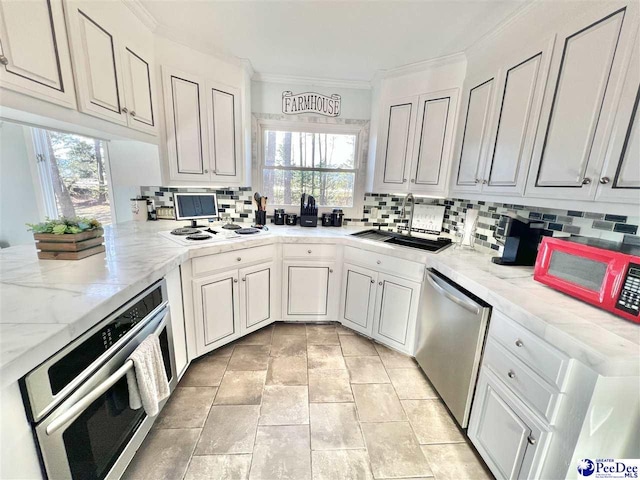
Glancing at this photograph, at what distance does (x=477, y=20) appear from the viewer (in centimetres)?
157

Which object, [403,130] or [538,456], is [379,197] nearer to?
[403,130]

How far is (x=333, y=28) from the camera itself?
5.61ft

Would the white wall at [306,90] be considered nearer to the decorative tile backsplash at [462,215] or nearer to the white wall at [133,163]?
the decorative tile backsplash at [462,215]

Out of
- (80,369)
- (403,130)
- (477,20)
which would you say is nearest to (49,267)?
(80,369)

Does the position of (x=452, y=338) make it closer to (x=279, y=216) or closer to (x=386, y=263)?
(x=386, y=263)

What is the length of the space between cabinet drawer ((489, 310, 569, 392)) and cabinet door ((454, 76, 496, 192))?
3.31 ft

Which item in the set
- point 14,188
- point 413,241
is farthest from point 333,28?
point 14,188

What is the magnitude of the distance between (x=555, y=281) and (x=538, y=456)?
28.9 inches

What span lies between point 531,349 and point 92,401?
1663mm

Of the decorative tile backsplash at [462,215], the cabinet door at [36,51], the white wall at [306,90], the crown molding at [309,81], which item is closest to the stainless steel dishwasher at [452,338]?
the decorative tile backsplash at [462,215]

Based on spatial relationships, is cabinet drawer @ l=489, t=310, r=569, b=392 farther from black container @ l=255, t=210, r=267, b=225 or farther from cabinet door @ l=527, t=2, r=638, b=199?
black container @ l=255, t=210, r=267, b=225

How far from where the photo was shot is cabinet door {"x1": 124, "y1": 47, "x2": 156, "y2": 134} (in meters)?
1.62

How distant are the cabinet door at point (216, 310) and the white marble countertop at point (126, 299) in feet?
0.94

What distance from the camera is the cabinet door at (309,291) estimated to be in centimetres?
234
